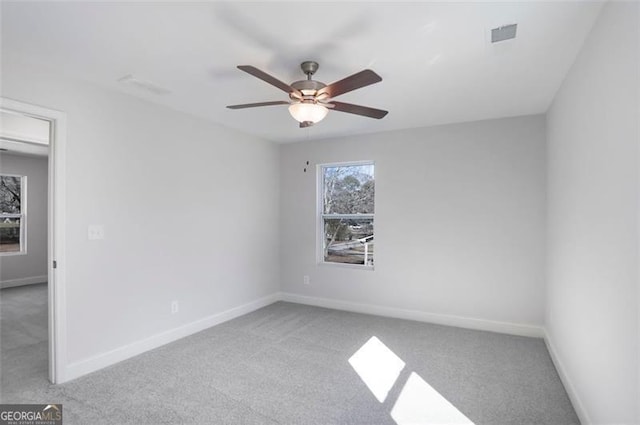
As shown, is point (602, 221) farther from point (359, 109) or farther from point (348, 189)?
point (348, 189)

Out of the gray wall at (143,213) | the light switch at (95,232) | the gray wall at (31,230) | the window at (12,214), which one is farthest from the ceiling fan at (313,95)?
the window at (12,214)

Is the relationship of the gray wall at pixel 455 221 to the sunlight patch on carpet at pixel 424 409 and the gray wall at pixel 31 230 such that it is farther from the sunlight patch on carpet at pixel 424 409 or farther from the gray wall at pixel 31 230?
the gray wall at pixel 31 230

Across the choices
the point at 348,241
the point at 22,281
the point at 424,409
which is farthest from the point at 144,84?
the point at 22,281

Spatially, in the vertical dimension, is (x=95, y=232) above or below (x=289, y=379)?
above

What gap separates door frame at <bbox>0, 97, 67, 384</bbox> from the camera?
263cm

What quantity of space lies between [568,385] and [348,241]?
2.93m

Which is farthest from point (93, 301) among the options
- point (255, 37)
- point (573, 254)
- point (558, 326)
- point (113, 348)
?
point (558, 326)

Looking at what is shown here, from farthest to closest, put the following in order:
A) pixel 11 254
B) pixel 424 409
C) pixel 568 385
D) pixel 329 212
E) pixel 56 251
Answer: pixel 11 254 → pixel 329 212 → pixel 56 251 → pixel 568 385 → pixel 424 409

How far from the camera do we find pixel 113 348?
3.00m

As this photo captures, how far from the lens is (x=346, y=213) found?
16.0 ft

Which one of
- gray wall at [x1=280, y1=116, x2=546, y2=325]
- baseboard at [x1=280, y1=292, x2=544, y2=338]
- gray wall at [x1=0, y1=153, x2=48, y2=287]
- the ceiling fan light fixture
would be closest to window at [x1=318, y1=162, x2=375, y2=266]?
gray wall at [x1=280, y1=116, x2=546, y2=325]

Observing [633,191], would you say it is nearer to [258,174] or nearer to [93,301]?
[93,301]

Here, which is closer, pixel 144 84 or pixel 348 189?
pixel 144 84

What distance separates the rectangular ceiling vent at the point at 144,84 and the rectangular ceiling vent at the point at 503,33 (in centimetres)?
264
